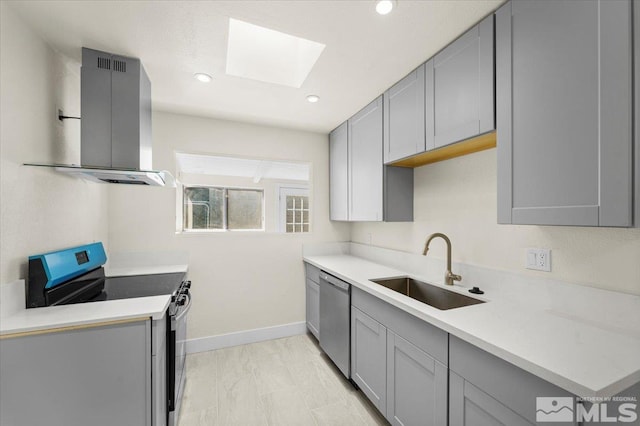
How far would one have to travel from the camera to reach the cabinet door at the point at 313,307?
107 inches

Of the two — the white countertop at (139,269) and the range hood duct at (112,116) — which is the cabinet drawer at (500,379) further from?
the white countertop at (139,269)

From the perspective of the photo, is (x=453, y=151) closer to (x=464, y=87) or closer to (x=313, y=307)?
(x=464, y=87)

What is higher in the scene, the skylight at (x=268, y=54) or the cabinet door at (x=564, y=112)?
the skylight at (x=268, y=54)

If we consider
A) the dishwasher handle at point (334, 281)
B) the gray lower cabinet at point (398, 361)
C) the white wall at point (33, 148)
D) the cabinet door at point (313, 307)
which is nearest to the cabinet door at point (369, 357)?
the gray lower cabinet at point (398, 361)

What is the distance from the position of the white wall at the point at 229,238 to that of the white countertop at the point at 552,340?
170cm

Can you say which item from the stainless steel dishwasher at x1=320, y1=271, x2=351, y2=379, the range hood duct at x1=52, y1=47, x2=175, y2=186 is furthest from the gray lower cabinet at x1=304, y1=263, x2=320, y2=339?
the range hood duct at x1=52, y1=47, x2=175, y2=186

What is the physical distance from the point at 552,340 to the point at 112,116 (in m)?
2.60

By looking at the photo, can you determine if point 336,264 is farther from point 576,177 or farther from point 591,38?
point 591,38

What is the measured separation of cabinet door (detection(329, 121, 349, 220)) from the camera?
9.27 ft

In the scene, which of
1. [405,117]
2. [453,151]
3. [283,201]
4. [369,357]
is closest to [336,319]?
[369,357]

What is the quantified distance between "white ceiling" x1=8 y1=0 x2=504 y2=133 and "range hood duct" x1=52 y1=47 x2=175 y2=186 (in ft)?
0.31

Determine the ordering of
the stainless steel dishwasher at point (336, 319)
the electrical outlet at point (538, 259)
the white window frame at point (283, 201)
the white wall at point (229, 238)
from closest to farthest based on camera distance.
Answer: the electrical outlet at point (538, 259) → the stainless steel dishwasher at point (336, 319) → the white wall at point (229, 238) → the white window frame at point (283, 201)

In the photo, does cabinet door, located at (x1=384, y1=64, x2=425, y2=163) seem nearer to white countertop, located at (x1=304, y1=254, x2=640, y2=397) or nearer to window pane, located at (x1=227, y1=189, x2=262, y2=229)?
white countertop, located at (x1=304, y1=254, x2=640, y2=397)

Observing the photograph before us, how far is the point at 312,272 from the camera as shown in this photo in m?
2.88
